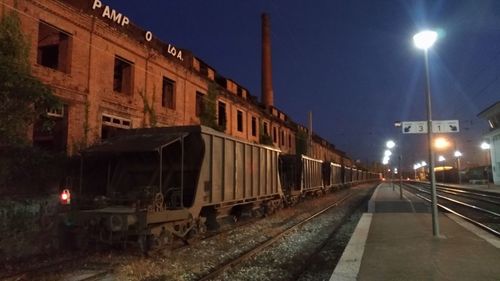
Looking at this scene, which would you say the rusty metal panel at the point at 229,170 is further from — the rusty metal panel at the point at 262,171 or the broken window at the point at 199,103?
the broken window at the point at 199,103

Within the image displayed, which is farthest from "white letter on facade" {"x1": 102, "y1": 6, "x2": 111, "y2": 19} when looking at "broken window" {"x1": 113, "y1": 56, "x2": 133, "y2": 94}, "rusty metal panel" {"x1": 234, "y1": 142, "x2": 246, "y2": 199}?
"rusty metal panel" {"x1": 234, "y1": 142, "x2": 246, "y2": 199}

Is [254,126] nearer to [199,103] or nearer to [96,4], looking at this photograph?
[199,103]

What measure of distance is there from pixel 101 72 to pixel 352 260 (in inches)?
566

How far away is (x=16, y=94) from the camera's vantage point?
40.6 ft

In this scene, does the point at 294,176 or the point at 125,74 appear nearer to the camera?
the point at 125,74

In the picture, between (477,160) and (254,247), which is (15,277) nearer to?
(254,247)

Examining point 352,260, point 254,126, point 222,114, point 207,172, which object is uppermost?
point 254,126

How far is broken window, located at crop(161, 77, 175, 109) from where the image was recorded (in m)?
25.1

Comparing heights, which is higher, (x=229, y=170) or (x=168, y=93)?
(x=168, y=93)

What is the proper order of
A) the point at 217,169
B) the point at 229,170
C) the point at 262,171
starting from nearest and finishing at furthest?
1. the point at 217,169
2. the point at 229,170
3. the point at 262,171

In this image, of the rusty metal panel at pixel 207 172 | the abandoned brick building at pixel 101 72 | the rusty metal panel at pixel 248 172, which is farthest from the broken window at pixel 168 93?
the rusty metal panel at pixel 207 172

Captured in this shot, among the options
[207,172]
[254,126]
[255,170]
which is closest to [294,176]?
[255,170]

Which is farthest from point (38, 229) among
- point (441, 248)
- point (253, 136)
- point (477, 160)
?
point (477, 160)

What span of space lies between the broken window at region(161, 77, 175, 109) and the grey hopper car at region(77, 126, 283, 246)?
1225cm
